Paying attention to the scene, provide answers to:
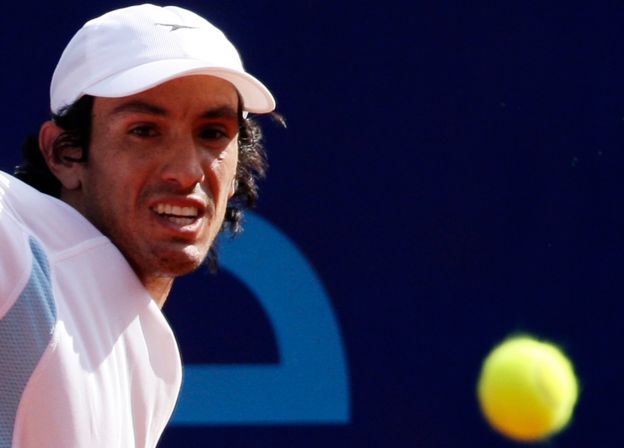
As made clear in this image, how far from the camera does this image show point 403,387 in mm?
3137

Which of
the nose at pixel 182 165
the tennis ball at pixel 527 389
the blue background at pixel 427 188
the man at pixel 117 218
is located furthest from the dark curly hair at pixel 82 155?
the tennis ball at pixel 527 389

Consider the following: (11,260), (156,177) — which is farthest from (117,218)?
(11,260)

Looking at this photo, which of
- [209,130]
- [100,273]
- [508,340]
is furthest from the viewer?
[508,340]

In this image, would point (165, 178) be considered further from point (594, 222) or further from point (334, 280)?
point (594, 222)

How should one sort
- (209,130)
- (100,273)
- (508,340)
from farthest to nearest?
(508,340) → (209,130) → (100,273)

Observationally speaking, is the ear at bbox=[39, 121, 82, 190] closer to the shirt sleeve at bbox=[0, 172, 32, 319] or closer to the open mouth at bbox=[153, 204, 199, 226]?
the open mouth at bbox=[153, 204, 199, 226]

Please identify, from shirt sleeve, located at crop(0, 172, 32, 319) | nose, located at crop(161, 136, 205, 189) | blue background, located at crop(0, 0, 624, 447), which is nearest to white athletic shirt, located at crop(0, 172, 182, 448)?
shirt sleeve, located at crop(0, 172, 32, 319)

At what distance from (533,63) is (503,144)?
0.21m

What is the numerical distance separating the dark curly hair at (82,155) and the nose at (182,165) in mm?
Answer: 158

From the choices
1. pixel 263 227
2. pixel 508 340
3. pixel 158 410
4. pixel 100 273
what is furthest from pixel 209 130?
pixel 508 340

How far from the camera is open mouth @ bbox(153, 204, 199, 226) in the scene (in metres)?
1.93

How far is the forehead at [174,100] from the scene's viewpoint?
6.35ft

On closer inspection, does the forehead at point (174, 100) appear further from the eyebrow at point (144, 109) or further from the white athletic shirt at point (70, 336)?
the white athletic shirt at point (70, 336)

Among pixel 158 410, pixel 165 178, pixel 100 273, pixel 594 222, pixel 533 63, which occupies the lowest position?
pixel 158 410
